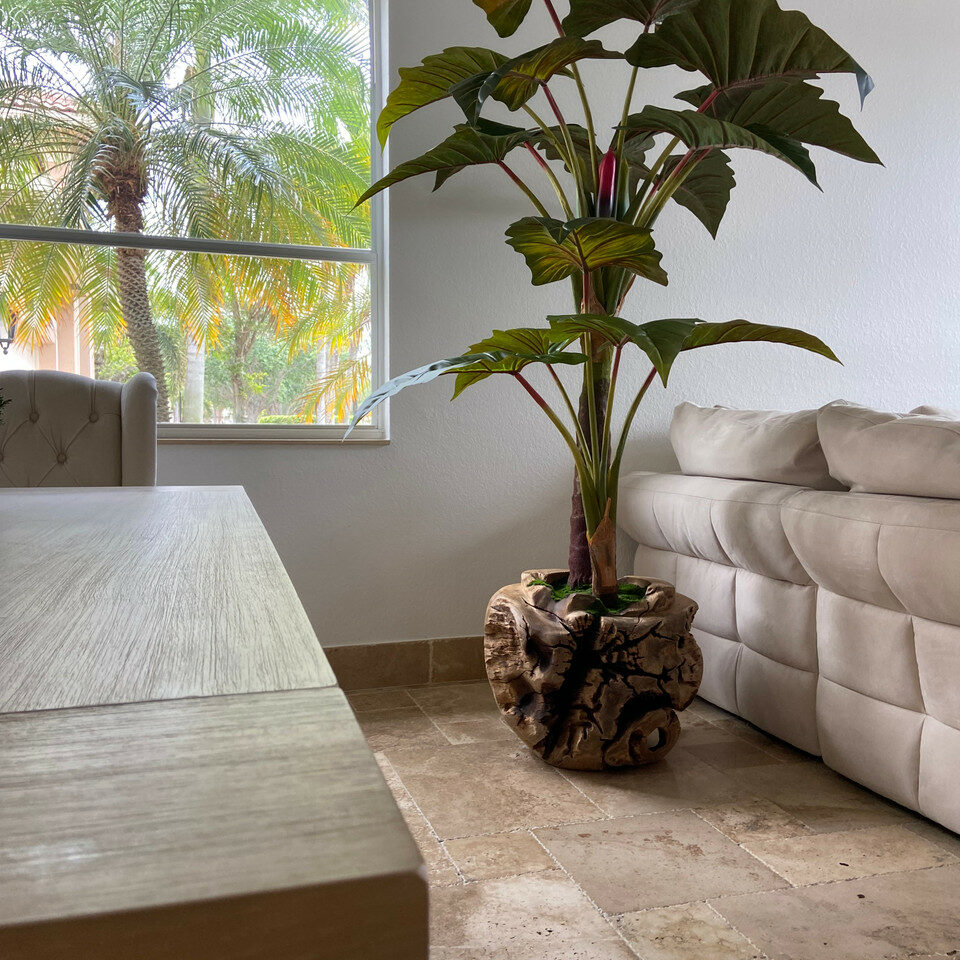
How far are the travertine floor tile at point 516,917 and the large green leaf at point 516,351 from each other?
0.98 meters

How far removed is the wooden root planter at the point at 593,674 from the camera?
2.00 metres

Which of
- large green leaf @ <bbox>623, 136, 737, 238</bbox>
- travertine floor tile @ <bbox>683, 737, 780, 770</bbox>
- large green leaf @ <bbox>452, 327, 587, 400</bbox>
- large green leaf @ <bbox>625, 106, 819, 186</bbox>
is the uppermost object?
large green leaf @ <bbox>623, 136, 737, 238</bbox>

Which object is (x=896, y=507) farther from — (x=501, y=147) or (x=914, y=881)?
(x=501, y=147)

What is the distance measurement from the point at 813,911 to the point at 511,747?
0.96m

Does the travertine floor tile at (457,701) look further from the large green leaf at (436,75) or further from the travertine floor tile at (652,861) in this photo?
the large green leaf at (436,75)

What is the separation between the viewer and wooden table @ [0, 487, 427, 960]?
0.18 m

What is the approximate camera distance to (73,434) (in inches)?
81.4

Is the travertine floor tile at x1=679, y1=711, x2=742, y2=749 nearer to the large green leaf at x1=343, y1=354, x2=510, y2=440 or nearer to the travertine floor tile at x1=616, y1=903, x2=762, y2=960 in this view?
the travertine floor tile at x1=616, y1=903, x2=762, y2=960

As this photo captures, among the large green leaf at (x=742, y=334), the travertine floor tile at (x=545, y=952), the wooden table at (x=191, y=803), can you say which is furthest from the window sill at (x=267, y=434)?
the wooden table at (x=191, y=803)

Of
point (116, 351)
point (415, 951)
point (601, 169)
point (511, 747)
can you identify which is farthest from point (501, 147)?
point (415, 951)

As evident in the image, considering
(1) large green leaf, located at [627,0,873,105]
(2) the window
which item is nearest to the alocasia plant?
(1) large green leaf, located at [627,0,873,105]

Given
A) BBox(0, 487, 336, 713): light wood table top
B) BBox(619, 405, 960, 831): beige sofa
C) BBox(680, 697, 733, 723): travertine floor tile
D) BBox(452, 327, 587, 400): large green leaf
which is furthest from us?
BBox(680, 697, 733, 723): travertine floor tile

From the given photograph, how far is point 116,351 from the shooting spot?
2725mm

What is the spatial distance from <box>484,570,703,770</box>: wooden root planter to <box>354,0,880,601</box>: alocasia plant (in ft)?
0.40
